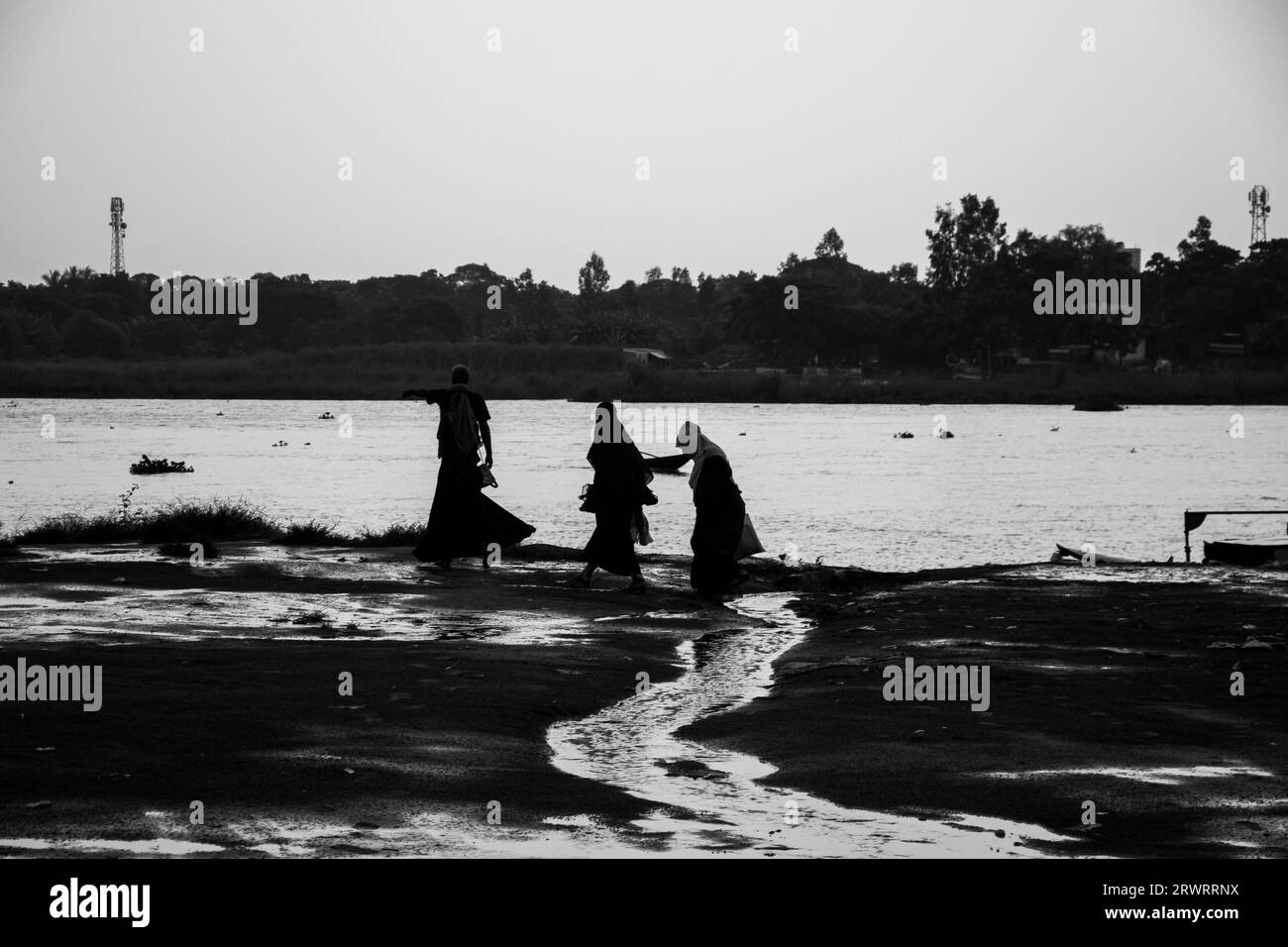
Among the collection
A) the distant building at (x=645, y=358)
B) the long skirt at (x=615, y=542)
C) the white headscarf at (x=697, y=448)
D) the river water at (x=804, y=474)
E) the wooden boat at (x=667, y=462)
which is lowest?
the river water at (x=804, y=474)

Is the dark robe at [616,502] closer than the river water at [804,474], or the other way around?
the dark robe at [616,502]

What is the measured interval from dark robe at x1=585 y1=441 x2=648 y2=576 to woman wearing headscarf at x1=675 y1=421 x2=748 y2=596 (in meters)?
0.55

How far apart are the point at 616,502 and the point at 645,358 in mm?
93485

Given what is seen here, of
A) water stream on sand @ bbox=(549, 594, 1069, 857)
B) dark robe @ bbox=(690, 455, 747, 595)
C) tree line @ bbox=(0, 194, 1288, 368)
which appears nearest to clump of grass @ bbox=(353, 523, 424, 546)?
dark robe @ bbox=(690, 455, 747, 595)

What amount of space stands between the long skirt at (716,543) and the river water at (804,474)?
8.40m

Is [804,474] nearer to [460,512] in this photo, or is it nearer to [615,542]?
[460,512]

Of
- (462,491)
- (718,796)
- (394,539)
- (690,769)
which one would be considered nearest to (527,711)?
(690,769)

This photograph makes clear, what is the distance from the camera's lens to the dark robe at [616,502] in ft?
50.3

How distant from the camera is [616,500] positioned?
603 inches

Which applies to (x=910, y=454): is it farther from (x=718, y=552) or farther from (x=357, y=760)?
(x=357, y=760)

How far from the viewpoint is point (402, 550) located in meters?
18.9

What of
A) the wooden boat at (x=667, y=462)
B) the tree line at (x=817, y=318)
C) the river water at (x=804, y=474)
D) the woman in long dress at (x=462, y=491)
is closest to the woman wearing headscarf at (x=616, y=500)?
the wooden boat at (x=667, y=462)

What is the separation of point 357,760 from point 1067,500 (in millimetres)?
33341

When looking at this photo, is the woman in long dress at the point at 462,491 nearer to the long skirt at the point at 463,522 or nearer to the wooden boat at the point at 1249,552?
the long skirt at the point at 463,522
